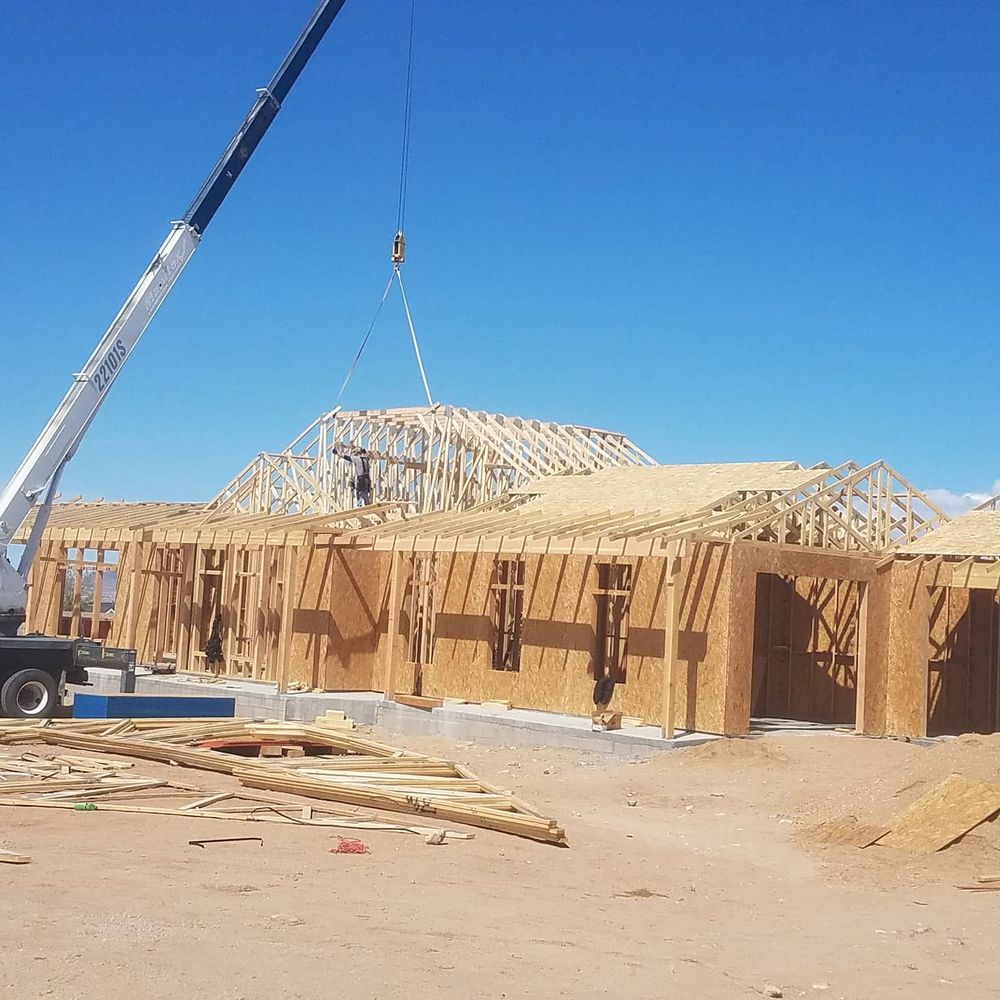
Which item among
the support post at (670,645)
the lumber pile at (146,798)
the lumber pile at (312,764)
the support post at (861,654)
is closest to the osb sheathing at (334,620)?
the lumber pile at (312,764)

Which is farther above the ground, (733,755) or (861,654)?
(861,654)

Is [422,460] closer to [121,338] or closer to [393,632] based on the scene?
[393,632]

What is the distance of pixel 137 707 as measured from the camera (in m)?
16.3

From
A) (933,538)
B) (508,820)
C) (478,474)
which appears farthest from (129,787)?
(478,474)

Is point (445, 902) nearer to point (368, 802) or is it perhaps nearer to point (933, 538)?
point (368, 802)

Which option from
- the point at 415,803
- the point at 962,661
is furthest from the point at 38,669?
the point at 962,661

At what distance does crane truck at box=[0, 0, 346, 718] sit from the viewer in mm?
15867

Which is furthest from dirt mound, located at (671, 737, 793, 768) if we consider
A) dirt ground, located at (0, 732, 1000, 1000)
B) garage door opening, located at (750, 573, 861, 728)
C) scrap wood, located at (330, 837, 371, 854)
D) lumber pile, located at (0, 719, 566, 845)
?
scrap wood, located at (330, 837, 371, 854)

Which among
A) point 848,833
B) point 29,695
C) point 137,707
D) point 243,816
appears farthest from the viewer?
point 29,695

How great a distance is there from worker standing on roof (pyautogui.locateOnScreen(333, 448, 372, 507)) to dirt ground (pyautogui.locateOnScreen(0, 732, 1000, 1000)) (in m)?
13.5

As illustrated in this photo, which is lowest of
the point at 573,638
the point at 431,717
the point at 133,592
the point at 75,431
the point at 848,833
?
the point at 848,833

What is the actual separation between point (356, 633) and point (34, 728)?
757 centimetres

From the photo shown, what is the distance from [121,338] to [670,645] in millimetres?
8188

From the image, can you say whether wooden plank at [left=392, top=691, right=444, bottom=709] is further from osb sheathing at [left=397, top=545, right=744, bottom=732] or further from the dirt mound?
the dirt mound
